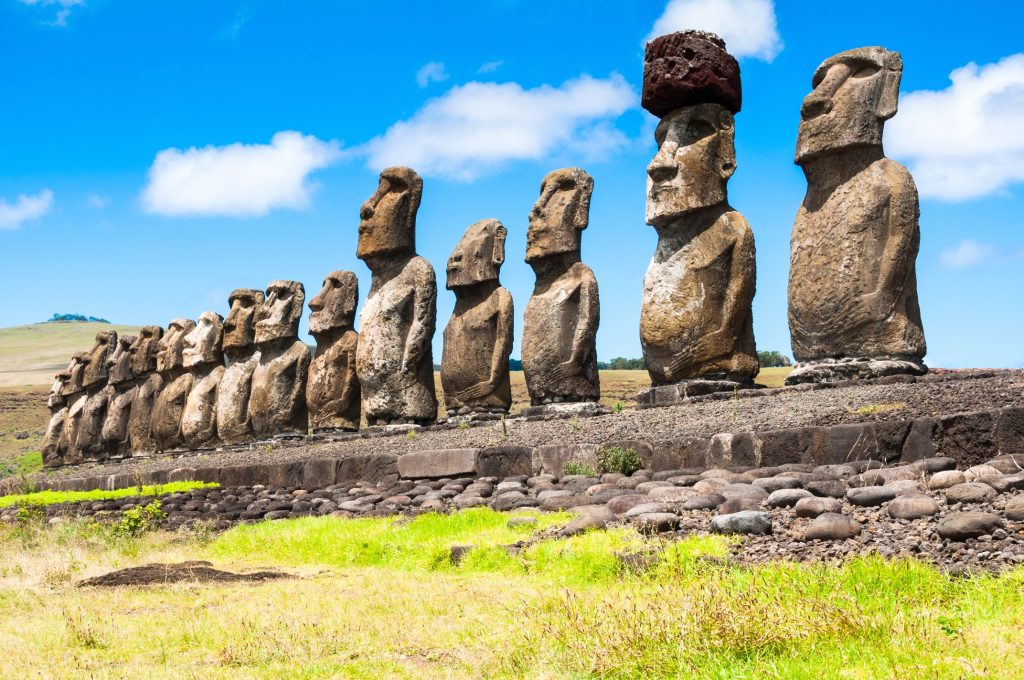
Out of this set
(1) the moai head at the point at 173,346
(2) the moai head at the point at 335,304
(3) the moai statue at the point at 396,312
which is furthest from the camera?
(1) the moai head at the point at 173,346

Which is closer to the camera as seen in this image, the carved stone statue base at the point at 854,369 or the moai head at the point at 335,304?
the carved stone statue base at the point at 854,369

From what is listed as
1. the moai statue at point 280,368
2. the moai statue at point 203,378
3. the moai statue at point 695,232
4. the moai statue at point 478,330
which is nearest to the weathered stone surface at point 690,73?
the moai statue at point 695,232

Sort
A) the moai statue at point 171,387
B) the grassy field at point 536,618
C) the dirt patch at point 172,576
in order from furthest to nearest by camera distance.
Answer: the moai statue at point 171,387, the dirt patch at point 172,576, the grassy field at point 536,618

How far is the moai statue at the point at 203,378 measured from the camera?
21.0 metres

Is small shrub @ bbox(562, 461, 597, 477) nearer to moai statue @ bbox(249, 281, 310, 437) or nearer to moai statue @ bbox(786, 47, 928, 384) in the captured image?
moai statue @ bbox(786, 47, 928, 384)

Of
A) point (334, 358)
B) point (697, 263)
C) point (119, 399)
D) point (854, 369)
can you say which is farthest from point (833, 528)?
point (119, 399)

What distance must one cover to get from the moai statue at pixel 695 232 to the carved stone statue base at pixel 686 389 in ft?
0.05

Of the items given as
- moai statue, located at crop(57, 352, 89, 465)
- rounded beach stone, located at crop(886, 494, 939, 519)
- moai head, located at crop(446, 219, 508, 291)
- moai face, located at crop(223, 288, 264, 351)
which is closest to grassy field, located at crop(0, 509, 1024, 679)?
rounded beach stone, located at crop(886, 494, 939, 519)

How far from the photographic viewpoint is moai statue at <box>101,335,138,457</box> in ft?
83.0

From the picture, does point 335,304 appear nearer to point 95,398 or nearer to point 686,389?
point 686,389

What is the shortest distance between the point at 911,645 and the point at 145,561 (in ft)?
23.6

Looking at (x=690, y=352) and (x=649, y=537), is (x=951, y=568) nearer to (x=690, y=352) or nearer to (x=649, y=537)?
(x=649, y=537)

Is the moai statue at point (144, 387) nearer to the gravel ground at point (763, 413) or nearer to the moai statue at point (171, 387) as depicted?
the moai statue at point (171, 387)

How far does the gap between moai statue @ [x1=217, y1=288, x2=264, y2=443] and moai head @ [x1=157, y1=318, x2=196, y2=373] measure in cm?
269
